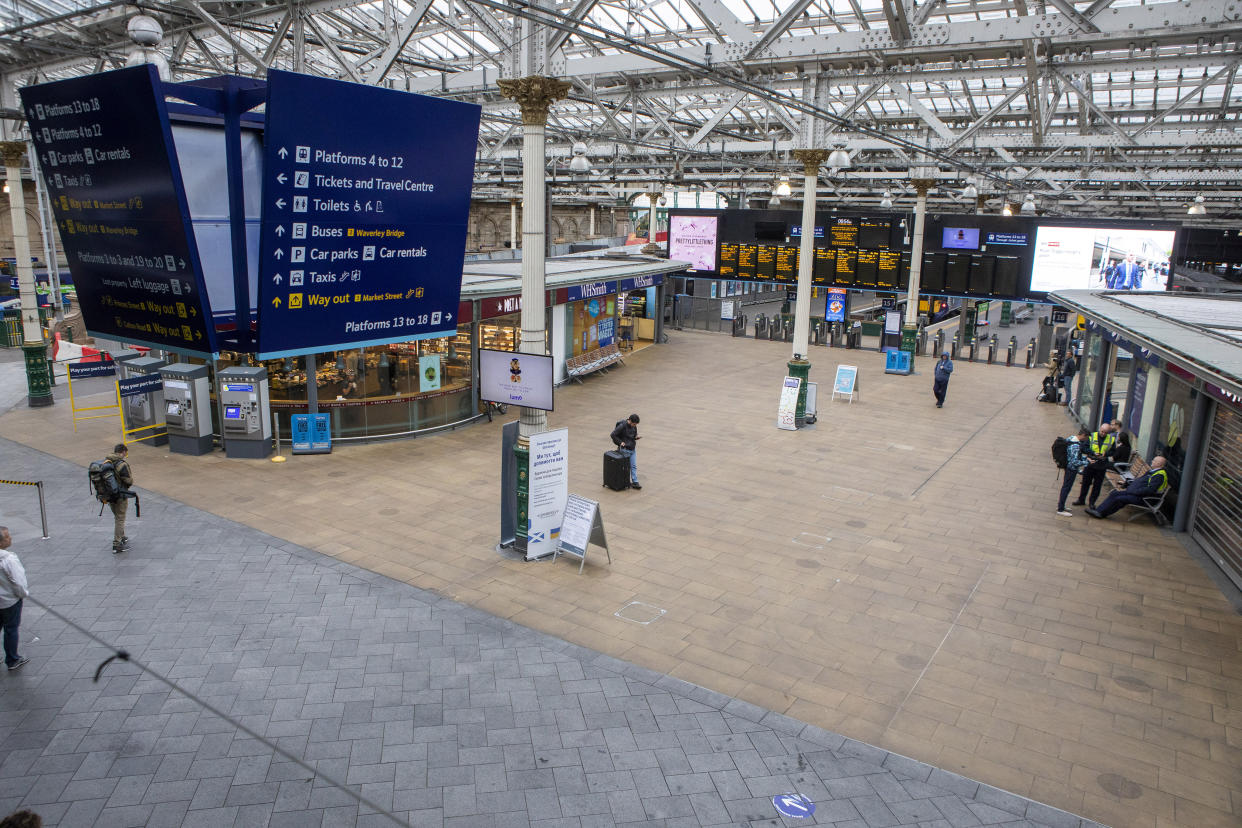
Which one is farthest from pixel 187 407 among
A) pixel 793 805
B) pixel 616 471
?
pixel 793 805

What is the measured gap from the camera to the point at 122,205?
10852mm

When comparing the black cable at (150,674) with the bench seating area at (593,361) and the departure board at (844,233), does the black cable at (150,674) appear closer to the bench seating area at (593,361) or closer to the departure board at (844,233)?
the bench seating area at (593,361)

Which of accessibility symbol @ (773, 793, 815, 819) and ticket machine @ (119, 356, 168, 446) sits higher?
ticket machine @ (119, 356, 168, 446)

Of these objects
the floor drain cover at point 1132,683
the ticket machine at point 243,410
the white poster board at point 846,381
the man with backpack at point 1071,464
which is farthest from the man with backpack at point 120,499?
the white poster board at point 846,381

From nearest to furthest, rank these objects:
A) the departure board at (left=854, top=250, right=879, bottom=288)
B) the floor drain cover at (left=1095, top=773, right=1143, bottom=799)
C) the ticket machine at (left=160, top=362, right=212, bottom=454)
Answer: the floor drain cover at (left=1095, top=773, right=1143, bottom=799) → the ticket machine at (left=160, top=362, right=212, bottom=454) → the departure board at (left=854, top=250, right=879, bottom=288)

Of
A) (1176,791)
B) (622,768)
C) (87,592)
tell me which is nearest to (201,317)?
(87,592)

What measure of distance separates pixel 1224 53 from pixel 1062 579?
8262mm

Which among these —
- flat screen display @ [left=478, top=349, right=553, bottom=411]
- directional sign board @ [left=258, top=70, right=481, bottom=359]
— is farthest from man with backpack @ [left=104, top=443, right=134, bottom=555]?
flat screen display @ [left=478, top=349, right=553, bottom=411]

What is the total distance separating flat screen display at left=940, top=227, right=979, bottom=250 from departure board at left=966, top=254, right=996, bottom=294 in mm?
491

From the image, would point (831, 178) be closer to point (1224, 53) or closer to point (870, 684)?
point (1224, 53)

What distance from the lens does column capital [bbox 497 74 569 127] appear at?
10.8 metres

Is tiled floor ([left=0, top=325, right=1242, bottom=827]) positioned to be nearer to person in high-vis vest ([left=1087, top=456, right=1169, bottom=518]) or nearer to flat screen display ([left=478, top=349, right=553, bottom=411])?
person in high-vis vest ([left=1087, top=456, right=1169, bottom=518])

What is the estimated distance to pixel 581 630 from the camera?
9195 millimetres

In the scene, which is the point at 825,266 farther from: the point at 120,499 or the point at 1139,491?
the point at 120,499
